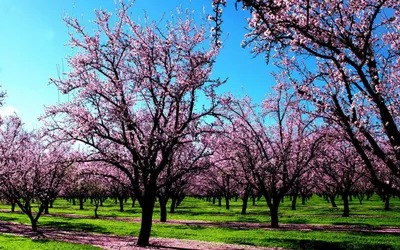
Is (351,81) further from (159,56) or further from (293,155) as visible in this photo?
(293,155)

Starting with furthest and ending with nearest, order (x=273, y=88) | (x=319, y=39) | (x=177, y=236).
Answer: (x=273, y=88), (x=177, y=236), (x=319, y=39)

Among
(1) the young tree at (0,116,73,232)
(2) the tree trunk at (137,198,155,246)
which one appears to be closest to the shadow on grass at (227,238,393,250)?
(2) the tree trunk at (137,198,155,246)

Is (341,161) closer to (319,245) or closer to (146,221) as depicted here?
(319,245)

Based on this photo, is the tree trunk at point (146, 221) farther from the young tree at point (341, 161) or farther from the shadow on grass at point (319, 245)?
the young tree at point (341, 161)

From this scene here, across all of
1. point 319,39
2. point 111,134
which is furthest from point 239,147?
point 319,39

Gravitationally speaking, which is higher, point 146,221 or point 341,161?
point 341,161

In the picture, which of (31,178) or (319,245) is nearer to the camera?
(319,245)

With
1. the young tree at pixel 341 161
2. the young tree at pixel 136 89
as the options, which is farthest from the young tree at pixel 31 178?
the young tree at pixel 341 161

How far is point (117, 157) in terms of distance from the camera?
756 inches

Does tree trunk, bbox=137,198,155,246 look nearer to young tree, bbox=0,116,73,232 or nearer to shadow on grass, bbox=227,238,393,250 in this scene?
shadow on grass, bbox=227,238,393,250

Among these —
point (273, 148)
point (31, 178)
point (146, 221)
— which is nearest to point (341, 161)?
point (273, 148)

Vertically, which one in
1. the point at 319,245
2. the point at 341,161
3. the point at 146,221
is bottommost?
the point at 319,245

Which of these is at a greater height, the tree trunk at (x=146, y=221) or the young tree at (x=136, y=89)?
the young tree at (x=136, y=89)

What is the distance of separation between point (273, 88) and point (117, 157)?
1649cm
